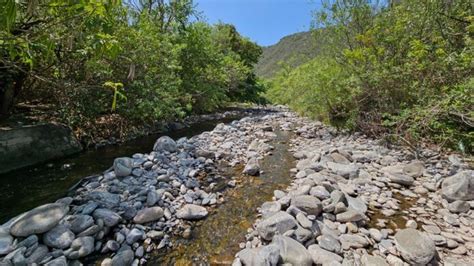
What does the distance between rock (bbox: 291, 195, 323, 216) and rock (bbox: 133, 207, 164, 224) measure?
208 centimetres

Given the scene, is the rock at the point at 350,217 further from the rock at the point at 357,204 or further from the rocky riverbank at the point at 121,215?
the rocky riverbank at the point at 121,215

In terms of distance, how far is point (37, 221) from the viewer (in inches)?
125

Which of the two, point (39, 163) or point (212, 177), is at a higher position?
point (39, 163)

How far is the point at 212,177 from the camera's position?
5617 millimetres

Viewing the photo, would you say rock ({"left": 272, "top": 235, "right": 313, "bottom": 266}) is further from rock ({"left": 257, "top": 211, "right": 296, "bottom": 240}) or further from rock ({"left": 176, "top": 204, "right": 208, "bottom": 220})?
rock ({"left": 176, "top": 204, "right": 208, "bottom": 220})

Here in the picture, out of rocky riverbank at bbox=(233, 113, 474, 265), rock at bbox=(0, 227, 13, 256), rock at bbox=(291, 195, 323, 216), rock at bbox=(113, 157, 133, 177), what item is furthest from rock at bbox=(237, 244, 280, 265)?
rock at bbox=(113, 157, 133, 177)

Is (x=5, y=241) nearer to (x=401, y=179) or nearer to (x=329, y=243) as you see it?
(x=329, y=243)

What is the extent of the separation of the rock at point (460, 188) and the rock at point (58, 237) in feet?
18.3

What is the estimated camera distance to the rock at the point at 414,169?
16.4 ft

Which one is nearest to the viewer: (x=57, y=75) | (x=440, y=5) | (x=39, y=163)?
(x=39, y=163)

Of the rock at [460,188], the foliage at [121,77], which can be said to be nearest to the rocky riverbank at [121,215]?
the foliage at [121,77]

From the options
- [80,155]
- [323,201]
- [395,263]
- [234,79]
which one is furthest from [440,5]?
[234,79]

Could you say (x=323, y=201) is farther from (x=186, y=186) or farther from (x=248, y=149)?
(x=248, y=149)

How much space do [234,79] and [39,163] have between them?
15041 mm
